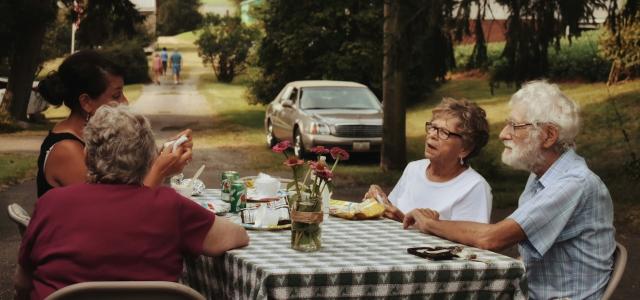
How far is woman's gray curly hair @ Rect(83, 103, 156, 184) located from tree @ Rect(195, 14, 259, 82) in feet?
154

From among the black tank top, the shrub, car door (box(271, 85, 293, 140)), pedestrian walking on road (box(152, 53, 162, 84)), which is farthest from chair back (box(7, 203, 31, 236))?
pedestrian walking on road (box(152, 53, 162, 84))

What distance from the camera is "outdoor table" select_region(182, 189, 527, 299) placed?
4.02 m

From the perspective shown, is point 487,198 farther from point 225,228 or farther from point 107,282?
point 107,282

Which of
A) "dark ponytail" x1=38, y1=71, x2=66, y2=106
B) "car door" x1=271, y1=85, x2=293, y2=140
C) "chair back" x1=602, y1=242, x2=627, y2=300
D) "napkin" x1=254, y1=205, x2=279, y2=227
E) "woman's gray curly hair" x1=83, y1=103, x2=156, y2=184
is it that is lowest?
"car door" x1=271, y1=85, x2=293, y2=140

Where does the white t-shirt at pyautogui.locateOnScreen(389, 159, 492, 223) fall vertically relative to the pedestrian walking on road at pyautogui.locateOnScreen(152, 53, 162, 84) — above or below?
above

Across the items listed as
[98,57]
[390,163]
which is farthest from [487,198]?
[390,163]

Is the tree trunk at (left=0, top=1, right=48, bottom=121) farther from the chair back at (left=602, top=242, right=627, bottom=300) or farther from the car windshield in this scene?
the chair back at (left=602, top=242, right=627, bottom=300)

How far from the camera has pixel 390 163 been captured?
58.7 ft

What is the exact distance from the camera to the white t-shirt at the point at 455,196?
5.46 m

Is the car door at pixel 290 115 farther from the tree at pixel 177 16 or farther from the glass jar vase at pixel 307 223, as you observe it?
the tree at pixel 177 16

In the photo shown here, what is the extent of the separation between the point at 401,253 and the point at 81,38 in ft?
84.8

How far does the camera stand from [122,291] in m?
3.74

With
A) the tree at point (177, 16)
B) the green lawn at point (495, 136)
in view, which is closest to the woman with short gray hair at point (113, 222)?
the green lawn at point (495, 136)

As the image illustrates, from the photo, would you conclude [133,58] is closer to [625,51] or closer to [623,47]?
[625,51]
